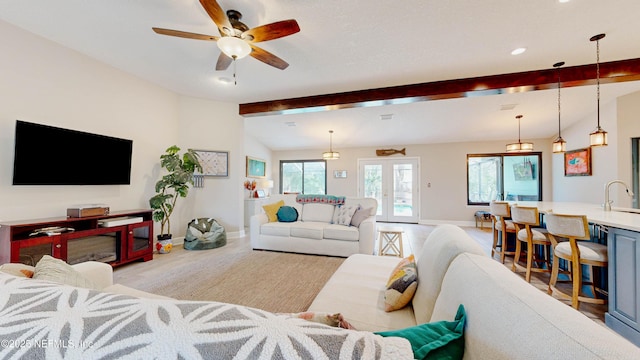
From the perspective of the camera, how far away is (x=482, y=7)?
2.07m

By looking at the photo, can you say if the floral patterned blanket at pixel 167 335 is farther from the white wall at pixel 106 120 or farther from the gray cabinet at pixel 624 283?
the white wall at pixel 106 120

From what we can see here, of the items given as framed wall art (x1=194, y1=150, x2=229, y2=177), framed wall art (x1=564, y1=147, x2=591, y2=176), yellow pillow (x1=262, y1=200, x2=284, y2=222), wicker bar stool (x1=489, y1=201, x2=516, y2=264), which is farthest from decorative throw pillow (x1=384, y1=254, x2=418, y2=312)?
framed wall art (x1=564, y1=147, x2=591, y2=176)

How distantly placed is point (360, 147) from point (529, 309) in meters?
6.53

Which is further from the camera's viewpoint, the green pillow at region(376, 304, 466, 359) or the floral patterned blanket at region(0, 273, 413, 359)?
the green pillow at region(376, 304, 466, 359)

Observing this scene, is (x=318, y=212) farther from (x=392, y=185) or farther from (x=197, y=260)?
(x=392, y=185)

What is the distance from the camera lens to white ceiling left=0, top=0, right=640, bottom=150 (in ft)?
6.92

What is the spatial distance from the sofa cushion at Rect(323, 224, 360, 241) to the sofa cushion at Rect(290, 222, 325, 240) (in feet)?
0.31

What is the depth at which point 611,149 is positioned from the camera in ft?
13.1

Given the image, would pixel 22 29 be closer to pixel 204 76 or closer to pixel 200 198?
pixel 204 76

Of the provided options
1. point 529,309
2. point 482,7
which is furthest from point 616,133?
point 529,309

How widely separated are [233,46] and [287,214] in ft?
8.63

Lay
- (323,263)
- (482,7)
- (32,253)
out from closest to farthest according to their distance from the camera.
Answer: (482,7) → (32,253) → (323,263)

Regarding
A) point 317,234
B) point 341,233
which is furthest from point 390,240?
point 317,234

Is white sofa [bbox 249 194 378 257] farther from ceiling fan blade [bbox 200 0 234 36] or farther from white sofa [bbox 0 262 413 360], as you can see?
white sofa [bbox 0 262 413 360]
